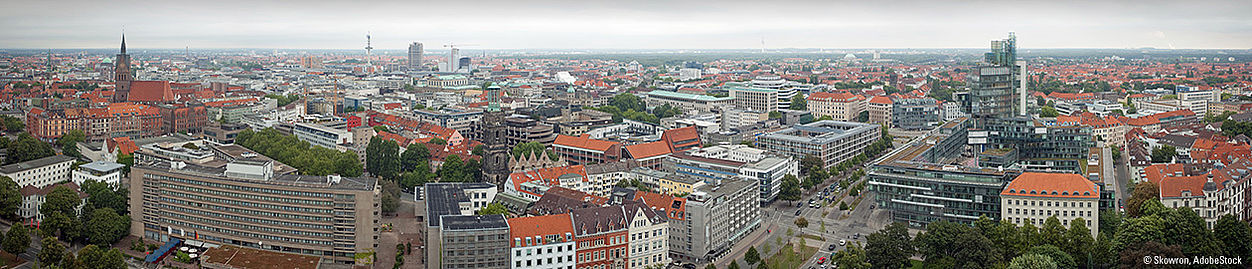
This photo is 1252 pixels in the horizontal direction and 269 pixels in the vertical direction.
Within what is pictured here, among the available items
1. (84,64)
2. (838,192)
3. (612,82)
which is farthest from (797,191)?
(84,64)

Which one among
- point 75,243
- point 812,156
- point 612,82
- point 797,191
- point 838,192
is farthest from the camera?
point 612,82

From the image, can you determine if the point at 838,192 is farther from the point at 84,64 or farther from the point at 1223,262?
the point at 84,64

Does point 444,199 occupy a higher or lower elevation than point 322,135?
lower

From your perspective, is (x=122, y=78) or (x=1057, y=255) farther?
(x=122, y=78)

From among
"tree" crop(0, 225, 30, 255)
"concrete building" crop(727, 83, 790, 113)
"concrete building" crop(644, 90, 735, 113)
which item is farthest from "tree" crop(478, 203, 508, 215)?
"concrete building" crop(727, 83, 790, 113)

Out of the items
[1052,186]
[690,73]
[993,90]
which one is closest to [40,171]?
[1052,186]

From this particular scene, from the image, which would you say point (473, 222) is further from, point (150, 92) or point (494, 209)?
point (150, 92)

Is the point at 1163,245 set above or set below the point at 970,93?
below
